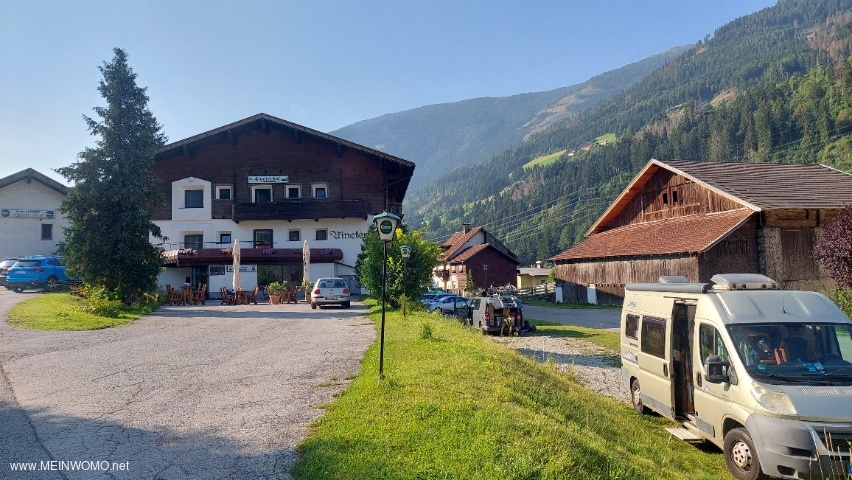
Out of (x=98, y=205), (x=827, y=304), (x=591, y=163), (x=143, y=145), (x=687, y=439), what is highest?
(x=591, y=163)

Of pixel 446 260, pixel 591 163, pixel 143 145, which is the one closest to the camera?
pixel 143 145

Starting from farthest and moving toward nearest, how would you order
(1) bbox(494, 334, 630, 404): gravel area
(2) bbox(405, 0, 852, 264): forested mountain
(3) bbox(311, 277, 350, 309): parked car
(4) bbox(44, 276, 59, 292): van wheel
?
1. (2) bbox(405, 0, 852, 264): forested mountain
2. (4) bbox(44, 276, 59, 292): van wheel
3. (3) bbox(311, 277, 350, 309): parked car
4. (1) bbox(494, 334, 630, 404): gravel area

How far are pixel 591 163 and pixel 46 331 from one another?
12481 centimetres

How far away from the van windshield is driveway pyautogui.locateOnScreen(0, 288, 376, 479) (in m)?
5.49

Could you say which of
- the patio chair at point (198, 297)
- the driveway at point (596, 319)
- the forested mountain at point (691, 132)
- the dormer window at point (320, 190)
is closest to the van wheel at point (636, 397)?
the driveway at point (596, 319)

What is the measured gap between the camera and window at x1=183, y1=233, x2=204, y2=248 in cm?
4194

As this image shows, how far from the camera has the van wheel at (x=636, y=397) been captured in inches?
396

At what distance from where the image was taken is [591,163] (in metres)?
129

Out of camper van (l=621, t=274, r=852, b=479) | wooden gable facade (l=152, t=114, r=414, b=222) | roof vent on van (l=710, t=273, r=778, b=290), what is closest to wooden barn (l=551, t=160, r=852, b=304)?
wooden gable facade (l=152, t=114, r=414, b=222)

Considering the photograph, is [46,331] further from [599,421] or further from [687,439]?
[687,439]

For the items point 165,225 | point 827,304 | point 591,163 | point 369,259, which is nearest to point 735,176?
point 369,259

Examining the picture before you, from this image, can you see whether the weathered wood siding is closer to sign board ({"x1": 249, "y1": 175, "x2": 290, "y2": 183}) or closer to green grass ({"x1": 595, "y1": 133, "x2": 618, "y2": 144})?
sign board ({"x1": 249, "y1": 175, "x2": 290, "y2": 183})

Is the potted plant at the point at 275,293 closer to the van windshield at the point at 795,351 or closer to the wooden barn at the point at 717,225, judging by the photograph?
the wooden barn at the point at 717,225

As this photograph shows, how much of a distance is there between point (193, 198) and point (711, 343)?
4080 centimetres
